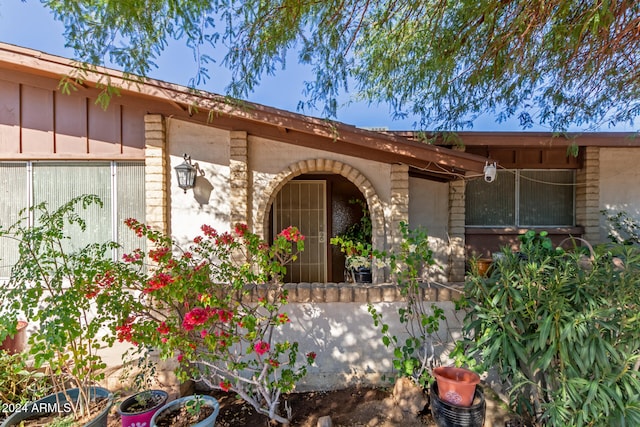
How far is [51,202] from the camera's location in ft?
13.6

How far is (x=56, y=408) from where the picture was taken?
2467 millimetres

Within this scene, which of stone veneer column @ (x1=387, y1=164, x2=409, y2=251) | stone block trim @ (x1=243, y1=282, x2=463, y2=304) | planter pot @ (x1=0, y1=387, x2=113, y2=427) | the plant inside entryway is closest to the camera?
the plant inside entryway

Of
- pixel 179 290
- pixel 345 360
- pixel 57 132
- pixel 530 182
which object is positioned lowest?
pixel 345 360

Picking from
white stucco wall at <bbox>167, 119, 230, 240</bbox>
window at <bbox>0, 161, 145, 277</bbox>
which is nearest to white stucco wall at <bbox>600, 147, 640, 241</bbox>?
white stucco wall at <bbox>167, 119, 230, 240</bbox>

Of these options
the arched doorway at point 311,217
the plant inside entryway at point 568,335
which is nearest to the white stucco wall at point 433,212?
the arched doorway at point 311,217

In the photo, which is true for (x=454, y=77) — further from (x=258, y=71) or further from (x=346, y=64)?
(x=258, y=71)

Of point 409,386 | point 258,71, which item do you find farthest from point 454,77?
point 409,386

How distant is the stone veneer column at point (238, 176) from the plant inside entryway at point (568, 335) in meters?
3.05

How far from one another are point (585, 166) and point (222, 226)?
6.51m

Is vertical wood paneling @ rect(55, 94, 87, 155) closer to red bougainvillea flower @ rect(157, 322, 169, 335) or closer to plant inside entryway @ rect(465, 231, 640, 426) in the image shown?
red bougainvillea flower @ rect(157, 322, 169, 335)

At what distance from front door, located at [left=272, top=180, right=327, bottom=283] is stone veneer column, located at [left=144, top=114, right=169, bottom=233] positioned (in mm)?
2532

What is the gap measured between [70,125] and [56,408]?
3525 millimetres

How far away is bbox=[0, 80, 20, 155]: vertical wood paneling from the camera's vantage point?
Result: 4.07 metres

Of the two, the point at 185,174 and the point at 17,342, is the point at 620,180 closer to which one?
the point at 185,174
